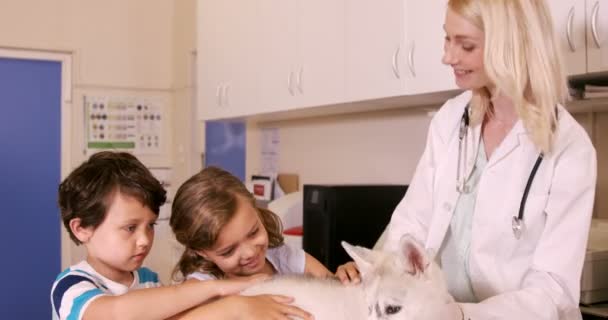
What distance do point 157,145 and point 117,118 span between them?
A: 343 mm

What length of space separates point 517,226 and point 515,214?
2cm

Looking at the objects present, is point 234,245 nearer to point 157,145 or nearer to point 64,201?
point 64,201

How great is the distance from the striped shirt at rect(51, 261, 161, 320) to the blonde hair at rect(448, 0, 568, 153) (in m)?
0.86

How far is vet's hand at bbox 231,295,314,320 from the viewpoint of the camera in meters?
1.08

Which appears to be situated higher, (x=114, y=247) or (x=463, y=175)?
(x=463, y=175)

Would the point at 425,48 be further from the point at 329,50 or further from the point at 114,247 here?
the point at 114,247

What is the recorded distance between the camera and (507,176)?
53.5 inches

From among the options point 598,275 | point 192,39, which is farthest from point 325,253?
point 192,39

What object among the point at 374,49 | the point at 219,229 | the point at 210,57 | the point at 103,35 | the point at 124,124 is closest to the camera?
the point at 219,229

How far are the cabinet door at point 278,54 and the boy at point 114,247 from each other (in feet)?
4.84

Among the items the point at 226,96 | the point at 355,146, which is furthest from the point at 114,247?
the point at 226,96

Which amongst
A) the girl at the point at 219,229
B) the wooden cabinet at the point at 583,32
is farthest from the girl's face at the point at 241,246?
the wooden cabinet at the point at 583,32

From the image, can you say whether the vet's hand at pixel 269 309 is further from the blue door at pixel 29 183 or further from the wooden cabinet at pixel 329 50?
the blue door at pixel 29 183

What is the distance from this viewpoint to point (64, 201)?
1383 mm
